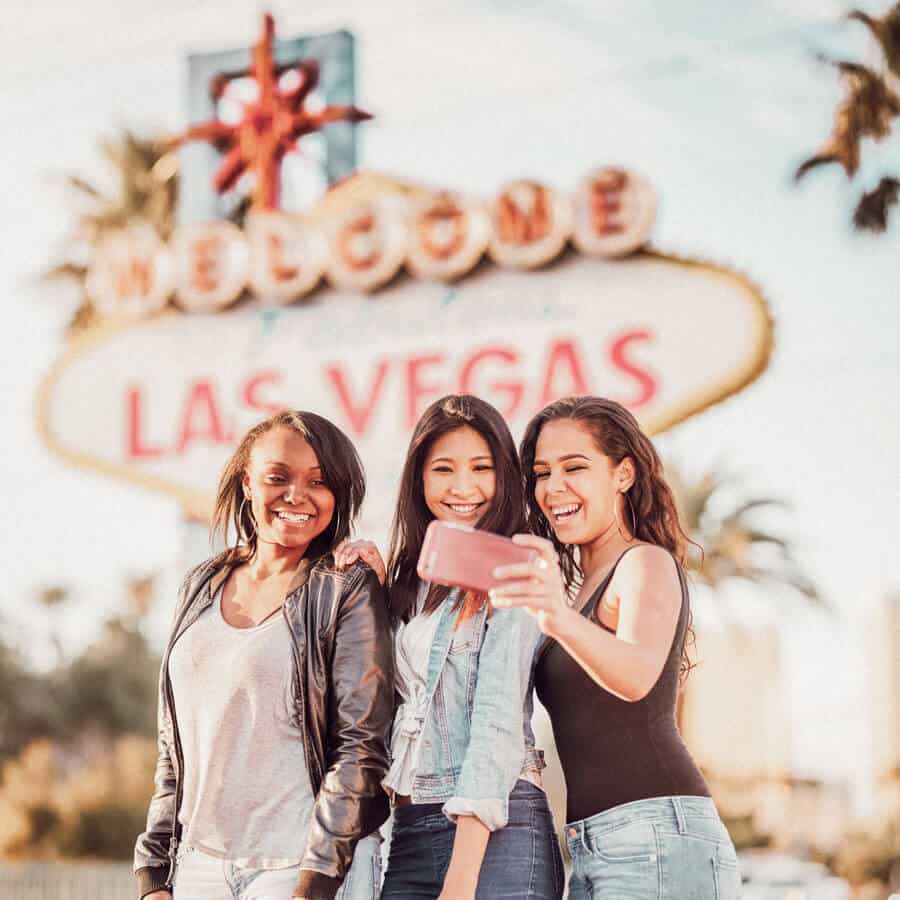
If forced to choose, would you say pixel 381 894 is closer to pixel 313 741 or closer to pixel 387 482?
pixel 313 741

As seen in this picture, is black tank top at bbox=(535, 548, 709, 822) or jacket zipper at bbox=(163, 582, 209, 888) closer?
black tank top at bbox=(535, 548, 709, 822)

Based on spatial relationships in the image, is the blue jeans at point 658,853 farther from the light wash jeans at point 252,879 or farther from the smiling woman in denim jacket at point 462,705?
the light wash jeans at point 252,879

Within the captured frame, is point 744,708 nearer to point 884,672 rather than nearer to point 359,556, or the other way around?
point 884,672

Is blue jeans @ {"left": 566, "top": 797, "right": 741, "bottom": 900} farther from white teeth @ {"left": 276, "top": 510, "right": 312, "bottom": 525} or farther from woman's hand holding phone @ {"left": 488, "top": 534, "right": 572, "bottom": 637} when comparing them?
white teeth @ {"left": 276, "top": 510, "right": 312, "bottom": 525}

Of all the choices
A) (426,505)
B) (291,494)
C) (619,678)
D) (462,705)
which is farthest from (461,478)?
(619,678)

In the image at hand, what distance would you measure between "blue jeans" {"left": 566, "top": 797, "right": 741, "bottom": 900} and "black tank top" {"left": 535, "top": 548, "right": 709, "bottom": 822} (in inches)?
1.3

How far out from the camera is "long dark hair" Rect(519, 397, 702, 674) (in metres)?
3.91

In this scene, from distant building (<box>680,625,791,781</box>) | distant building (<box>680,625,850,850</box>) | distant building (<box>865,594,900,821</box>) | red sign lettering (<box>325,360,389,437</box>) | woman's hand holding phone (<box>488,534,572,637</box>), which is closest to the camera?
woman's hand holding phone (<box>488,534,572,637</box>)

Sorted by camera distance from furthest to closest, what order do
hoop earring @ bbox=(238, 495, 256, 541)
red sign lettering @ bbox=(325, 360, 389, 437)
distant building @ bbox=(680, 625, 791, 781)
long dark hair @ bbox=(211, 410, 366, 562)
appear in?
distant building @ bbox=(680, 625, 791, 781) < red sign lettering @ bbox=(325, 360, 389, 437) < hoop earring @ bbox=(238, 495, 256, 541) < long dark hair @ bbox=(211, 410, 366, 562)

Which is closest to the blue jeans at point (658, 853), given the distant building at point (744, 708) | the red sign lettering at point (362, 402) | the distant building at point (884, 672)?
the red sign lettering at point (362, 402)

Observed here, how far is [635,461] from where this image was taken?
3.95 m

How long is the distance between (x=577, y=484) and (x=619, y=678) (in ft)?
2.09

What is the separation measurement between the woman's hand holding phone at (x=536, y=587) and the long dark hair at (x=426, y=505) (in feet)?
2.05

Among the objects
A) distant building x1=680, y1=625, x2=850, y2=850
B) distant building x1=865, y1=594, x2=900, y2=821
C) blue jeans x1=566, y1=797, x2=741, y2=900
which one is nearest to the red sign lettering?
blue jeans x1=566, y1=797, x2=741, y2=900
